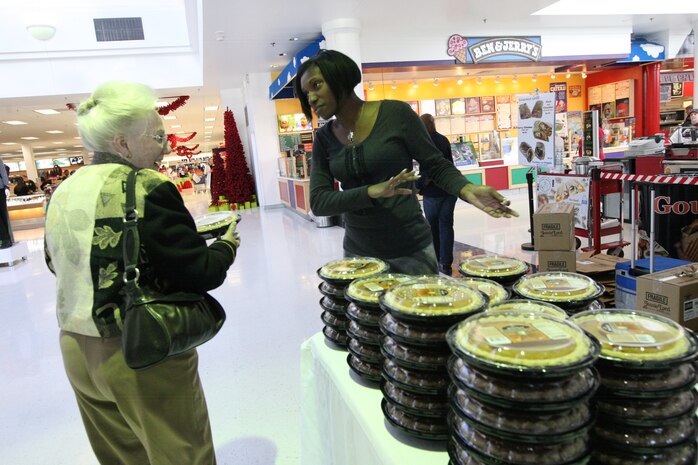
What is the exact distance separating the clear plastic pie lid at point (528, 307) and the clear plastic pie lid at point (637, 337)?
35 mm

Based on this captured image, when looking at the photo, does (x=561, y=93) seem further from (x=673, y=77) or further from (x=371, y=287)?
(x=371, y=287)

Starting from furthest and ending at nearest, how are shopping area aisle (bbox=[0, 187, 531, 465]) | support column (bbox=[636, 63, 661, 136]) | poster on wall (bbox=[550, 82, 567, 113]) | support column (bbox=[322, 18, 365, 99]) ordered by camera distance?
poster on wall (bbox=[550, 82, 567, 113]), support column (bbox=[636, 63, 661, 136]), support column (bbox=[322, 18, 365, 99]), shopping area aisle (bbox=[0, 187, 531, 465])

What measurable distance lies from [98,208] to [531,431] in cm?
114

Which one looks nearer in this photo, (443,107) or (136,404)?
(136,404)

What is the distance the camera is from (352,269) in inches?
58.1

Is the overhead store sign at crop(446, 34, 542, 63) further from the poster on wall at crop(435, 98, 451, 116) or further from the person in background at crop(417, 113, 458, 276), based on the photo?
the person in background at crop(417, 113, 458, 276)

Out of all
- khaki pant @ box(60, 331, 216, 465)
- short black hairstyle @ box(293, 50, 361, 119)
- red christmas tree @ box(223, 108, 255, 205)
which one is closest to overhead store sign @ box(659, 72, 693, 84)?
red christmas tree @ box(223, 108, 255, 205)

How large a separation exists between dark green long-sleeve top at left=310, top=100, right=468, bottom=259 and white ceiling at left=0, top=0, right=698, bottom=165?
572 cm

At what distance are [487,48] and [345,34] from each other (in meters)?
3.18

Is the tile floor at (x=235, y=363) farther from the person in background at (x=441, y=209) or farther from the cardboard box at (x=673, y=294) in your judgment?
the cardboard box at (x=673, y=294)

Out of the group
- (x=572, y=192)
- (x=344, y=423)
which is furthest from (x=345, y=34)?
(x=344, y=423)

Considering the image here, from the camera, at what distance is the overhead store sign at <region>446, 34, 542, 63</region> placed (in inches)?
364

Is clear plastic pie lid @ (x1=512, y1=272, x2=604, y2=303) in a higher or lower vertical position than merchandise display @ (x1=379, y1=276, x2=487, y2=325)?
lower

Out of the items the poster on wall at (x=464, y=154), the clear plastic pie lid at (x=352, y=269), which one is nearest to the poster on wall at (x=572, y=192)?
the clear plastic pie lid at (x=352, y=269)
